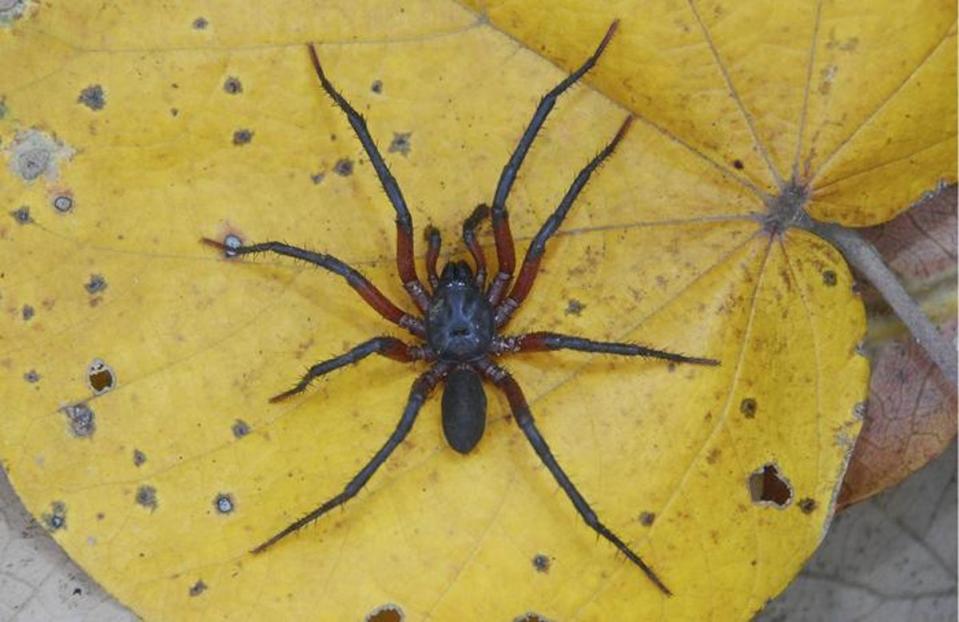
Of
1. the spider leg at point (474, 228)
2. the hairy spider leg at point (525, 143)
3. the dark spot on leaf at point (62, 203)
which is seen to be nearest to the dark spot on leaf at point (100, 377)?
the dark spot on leaf at point (62, 203)

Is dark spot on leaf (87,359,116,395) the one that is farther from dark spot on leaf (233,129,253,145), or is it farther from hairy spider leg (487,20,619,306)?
hairy spider leg (487,20,619,306)

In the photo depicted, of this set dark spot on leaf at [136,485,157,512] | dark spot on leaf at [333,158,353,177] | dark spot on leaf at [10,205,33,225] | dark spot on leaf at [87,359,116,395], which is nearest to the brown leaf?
dark spot on leaf at [333,158,353,177]

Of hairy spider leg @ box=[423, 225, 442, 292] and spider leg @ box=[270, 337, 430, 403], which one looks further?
hairy spider leg @ box=[423, 225, 442, 292]

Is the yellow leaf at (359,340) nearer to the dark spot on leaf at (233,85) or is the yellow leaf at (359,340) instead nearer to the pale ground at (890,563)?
the dark spot on leaf at (233,85)

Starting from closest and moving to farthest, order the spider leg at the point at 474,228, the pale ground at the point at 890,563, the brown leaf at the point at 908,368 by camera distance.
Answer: the spider leg at the point at 474,228, the brown leaf at the point at 908,368, the pale ground at the point at 890,563

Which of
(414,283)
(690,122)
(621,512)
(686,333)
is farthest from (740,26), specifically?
(621,512)

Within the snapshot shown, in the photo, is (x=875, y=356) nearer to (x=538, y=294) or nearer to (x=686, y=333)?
(x=686, y=333)
